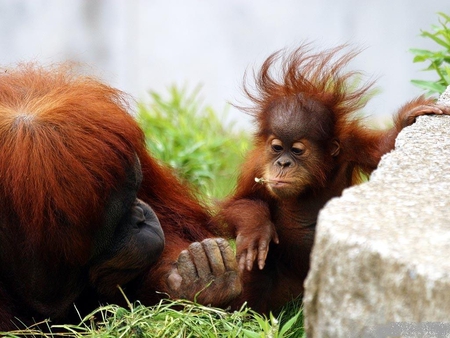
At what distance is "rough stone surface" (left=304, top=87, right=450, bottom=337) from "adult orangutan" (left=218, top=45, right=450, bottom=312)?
4.67 feet

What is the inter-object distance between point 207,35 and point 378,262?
387 inches

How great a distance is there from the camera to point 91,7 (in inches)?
488

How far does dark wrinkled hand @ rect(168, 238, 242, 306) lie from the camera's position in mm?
3709

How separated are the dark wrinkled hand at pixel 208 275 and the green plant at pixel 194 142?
2.53 meters

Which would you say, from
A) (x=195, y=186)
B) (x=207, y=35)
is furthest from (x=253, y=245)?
(x=207, y=35)

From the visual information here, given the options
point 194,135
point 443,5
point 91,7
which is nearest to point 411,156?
point 194,135

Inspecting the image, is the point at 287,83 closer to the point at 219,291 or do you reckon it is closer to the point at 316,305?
the point at 219,291

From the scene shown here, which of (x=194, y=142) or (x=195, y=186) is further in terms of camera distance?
(x=194, y=142)

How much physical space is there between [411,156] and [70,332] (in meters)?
1.59

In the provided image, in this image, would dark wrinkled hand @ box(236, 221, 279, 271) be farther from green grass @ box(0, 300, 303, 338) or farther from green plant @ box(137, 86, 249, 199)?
green plant @ box(137, 86, 249, 199)

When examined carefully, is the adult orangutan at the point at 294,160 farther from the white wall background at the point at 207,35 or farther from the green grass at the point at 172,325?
the white wall background at the point at 207,35

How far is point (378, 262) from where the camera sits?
2193mm

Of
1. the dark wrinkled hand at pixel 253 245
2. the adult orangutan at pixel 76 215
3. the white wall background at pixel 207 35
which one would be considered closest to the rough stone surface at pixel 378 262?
the adult orangutan at pixel 76 215

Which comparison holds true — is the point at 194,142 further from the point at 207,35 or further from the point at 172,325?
the point at 207,35
